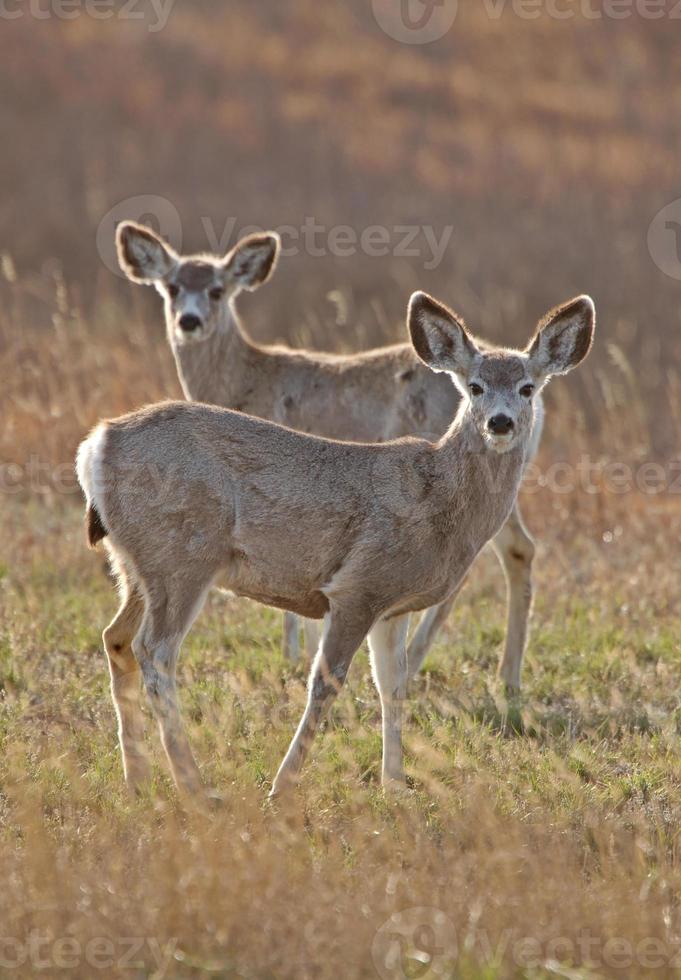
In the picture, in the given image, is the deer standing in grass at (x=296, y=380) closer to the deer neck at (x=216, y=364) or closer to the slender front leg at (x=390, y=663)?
the deer neck at (x=216, y=364)

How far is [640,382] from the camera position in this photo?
16234mm

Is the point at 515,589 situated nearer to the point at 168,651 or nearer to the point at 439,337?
the point at 439,337

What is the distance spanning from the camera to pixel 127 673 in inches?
259

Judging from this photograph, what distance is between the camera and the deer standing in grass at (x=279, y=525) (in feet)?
20.1

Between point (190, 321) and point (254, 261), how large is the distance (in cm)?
82

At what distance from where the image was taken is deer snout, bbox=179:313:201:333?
9.15 metres

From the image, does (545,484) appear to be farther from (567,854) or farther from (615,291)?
(615,291)

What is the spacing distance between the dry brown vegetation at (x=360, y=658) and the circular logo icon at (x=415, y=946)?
0.06 feet

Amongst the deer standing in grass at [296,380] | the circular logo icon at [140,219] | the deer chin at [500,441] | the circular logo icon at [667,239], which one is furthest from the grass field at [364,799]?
the circular logo icon at [667,239]
